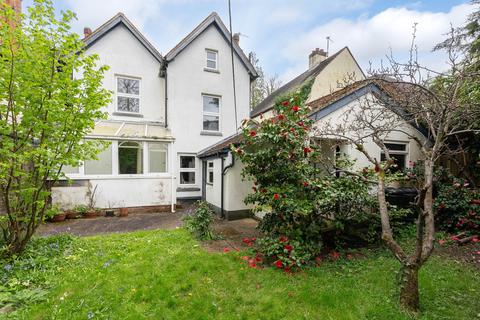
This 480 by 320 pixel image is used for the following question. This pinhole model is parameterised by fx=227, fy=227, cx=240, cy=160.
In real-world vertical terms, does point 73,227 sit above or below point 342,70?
below

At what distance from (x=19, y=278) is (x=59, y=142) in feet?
8.14

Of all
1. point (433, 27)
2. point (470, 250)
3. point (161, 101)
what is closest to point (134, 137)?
point (161, 101)

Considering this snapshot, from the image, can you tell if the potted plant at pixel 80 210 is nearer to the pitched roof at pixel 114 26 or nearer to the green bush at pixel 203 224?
the green bush at pixel 203 224

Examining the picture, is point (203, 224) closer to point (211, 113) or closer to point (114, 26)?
point (211, 113)

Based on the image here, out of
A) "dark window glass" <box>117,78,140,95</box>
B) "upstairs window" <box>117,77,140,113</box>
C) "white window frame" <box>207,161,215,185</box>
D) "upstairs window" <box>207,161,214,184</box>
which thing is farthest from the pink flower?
"dark window glass" <box>117,78,140,95</box>

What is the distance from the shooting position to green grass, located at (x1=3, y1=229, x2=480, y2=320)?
3.15 m

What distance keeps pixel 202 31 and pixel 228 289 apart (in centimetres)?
1299

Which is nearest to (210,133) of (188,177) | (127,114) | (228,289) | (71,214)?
(188,177)

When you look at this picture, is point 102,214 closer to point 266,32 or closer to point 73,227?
point 73,227

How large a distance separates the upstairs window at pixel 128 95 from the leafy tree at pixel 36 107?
7.38 metres

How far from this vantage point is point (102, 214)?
9.30m

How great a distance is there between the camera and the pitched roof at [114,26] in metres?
10.9

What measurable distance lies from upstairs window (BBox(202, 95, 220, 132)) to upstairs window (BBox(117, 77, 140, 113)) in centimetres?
354

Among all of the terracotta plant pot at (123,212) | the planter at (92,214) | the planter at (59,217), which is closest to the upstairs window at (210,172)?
the terracotta plant pot at (123,212)
